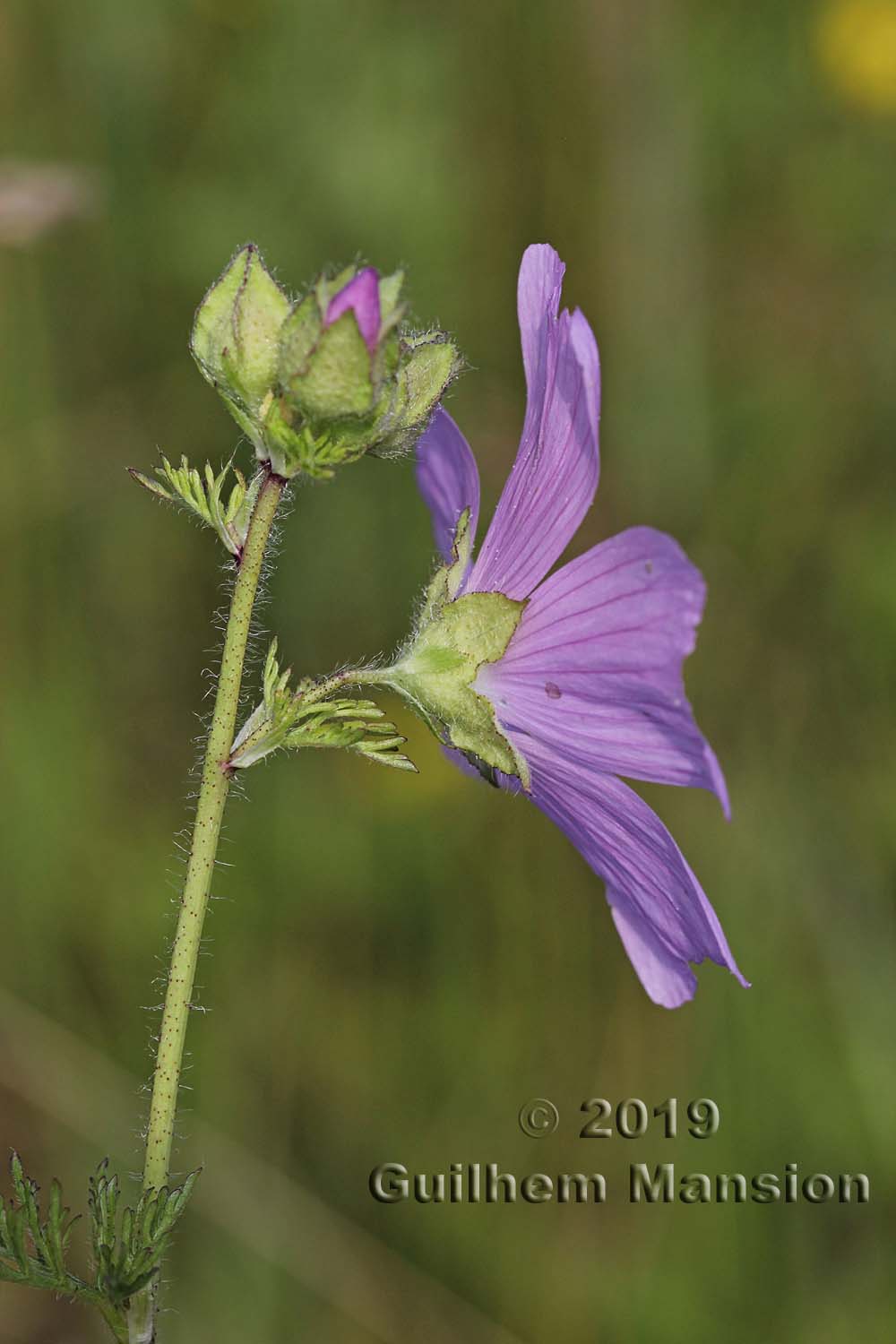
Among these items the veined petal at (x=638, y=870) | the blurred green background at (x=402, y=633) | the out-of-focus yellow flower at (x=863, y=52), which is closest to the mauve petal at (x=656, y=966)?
the veined petal at (x=638, y=870)

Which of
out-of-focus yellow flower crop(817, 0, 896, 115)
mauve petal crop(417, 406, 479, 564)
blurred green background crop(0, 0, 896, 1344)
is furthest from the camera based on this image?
out-of-focus yellow flower crop(817, 0, 896, 115)

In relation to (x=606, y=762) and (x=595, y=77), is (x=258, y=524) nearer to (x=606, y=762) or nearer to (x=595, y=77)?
(x=606, y=762)

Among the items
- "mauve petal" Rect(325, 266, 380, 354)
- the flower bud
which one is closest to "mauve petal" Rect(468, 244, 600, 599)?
the flower bud

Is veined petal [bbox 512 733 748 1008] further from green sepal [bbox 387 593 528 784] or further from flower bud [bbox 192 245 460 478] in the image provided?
flower bud [bbox 192 245 460 478]

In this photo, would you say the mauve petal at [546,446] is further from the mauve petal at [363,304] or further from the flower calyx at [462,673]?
the mauve petal at [363,304]

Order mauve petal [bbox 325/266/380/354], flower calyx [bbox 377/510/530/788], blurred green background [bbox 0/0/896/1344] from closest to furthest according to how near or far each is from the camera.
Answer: mauve petal [bbox 325/266/380/354] → flower calyx [bbox 377/510/530/788] → blurred green background [bbox 0/0/896/1344]

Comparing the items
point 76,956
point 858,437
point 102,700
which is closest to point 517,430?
point 858,437

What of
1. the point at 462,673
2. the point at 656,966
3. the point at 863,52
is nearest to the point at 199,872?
the point at 462,673
